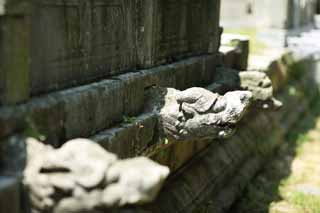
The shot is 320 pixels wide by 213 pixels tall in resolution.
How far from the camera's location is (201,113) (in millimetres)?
4410

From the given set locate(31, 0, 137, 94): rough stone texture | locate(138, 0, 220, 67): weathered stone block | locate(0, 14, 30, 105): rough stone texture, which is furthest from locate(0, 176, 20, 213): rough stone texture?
locate(138, 0, 220, 67): weathered stone block

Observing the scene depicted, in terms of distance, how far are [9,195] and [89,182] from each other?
473mm

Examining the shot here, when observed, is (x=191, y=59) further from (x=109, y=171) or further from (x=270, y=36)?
(x=270, y=36)

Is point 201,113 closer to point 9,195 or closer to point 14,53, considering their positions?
point 14,53

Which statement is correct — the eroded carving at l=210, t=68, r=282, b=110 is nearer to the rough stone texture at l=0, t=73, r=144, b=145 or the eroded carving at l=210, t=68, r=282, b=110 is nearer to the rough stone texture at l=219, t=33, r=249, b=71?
the rough stone texture at l=219, t=33, r=249, b=71

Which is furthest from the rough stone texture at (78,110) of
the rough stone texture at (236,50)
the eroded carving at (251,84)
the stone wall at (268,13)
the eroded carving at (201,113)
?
the stone wall at (268,13)

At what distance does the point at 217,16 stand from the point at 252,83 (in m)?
0.97

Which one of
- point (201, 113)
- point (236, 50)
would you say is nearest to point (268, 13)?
point (236, 50)

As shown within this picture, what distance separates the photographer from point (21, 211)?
118 inches

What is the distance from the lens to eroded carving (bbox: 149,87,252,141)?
14.4ft

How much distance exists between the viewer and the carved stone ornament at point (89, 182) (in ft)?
9.01

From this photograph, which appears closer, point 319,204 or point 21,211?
point 21,211

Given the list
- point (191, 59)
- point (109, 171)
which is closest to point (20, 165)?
point (109, 171)

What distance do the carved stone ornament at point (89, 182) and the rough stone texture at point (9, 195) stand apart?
0.08 meters
